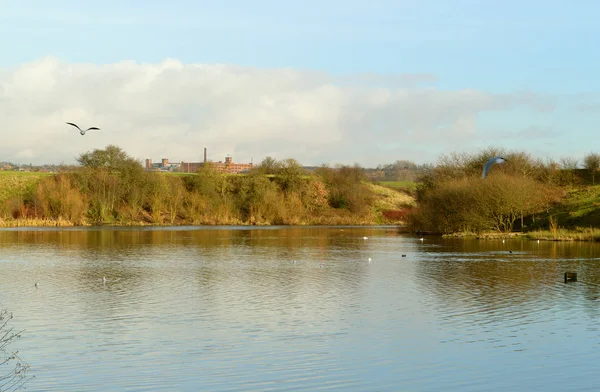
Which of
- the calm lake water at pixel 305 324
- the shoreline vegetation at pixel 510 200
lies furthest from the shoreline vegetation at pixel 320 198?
the calm lake water at pixel 305 324

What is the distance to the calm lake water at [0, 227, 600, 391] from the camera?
14531 millimetres

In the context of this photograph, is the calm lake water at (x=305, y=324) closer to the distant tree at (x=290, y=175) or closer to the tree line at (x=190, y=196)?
the tree line at (x=190, y=196)

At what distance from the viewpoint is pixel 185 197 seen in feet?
314

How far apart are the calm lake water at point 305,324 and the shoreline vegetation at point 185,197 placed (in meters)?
48.7

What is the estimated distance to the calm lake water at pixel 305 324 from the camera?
14531mm

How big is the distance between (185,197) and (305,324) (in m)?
77.2

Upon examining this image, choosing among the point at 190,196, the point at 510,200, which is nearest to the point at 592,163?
the point at 510,200

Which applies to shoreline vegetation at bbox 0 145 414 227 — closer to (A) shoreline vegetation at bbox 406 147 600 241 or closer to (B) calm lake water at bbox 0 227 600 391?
(A) shoreline vegetation at bbox 406 147 600 241

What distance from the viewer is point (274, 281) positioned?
29.7 m

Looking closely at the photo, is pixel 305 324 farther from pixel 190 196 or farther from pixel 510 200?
pixel 190 196

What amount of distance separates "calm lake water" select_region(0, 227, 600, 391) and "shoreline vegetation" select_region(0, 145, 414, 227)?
160ft

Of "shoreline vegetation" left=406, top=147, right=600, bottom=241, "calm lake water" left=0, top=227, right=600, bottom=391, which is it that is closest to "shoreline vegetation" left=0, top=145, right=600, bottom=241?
"shoreline vegetation" left=406, top=147, right=600, bottom=241

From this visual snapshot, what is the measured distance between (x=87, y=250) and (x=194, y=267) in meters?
13.5

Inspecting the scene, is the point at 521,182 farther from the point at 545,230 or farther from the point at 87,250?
the point at 87,250
